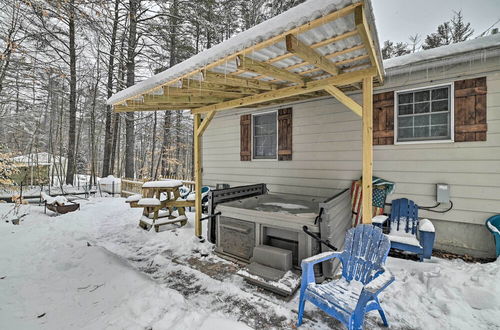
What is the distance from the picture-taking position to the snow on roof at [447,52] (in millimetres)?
3092

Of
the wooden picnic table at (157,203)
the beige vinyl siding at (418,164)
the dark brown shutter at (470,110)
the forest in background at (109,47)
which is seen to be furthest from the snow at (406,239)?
the forest in background at (109,47)

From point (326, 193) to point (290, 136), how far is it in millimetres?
1520

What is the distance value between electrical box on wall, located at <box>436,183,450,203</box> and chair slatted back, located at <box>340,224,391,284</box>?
7.10 ft

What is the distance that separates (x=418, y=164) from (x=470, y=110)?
1.05 meters

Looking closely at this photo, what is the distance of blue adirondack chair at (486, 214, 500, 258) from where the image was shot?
123 inches

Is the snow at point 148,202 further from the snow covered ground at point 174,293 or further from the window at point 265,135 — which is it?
the window at point 265,135

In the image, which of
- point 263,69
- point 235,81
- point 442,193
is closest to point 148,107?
point 235,81

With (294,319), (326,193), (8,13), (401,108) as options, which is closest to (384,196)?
(326,193)

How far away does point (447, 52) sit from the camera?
10.9 feet

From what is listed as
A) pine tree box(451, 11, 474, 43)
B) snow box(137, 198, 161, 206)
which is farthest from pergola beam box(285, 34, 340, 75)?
pine tree box(451, 11, 474, 43)

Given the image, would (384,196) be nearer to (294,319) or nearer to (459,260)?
(459,260)

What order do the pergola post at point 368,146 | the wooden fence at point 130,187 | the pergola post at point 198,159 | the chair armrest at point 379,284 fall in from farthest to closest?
the wooden fence at point 130,187 → the pergola post at point 198,159 → the pergola post at point 368,146 → the chair armrest at point 379,284

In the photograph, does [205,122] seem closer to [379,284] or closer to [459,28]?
[379,284]

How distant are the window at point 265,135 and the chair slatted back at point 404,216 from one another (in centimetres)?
273
